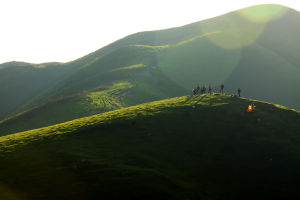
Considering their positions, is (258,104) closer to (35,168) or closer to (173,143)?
(173,143)

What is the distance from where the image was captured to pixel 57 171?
3412 centimetres

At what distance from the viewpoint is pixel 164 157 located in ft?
132

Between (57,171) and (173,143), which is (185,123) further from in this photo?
(57,171)

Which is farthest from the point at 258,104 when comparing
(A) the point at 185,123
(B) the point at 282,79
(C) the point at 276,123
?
(B) the point at 282,79

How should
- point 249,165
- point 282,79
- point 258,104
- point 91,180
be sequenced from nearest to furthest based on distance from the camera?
point 91,180 < point 249,165 < point 258,104 < point 282,79

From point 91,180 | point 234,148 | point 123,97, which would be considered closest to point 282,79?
point 123,97

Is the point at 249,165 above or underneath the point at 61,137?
underneath

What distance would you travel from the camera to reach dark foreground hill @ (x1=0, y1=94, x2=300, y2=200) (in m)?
30.5

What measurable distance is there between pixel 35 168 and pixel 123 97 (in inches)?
3722

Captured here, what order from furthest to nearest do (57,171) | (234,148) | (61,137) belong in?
1. (61,137)
2. (234,148)
3. (57,171)

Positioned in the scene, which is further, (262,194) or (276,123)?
(276,123)

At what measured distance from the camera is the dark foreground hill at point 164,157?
30.5 m

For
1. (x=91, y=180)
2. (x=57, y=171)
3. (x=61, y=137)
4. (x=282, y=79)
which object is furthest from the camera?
(x=282, y=79)

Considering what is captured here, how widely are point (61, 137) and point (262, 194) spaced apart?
36577mm
